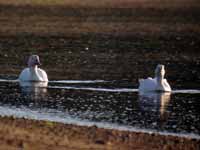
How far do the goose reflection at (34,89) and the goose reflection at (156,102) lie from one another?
8.61 ft

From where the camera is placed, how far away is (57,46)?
38.2m

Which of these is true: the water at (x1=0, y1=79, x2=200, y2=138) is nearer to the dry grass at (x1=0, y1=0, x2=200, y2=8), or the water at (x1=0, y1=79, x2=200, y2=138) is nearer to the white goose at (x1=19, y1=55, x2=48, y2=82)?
the white goose at (x1=19, y1=55, x2=48, y2=82)

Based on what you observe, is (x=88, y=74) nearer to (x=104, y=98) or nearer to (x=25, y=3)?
(x=104, y=98)

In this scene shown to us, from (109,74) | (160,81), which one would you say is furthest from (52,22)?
(160,81)

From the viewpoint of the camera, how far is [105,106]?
19391 mm

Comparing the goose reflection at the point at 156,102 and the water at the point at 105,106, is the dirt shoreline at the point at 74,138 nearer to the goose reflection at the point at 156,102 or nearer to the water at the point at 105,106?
the water at the point at 105,106

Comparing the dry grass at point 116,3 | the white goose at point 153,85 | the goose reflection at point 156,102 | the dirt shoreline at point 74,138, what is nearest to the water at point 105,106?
the goose reflection at point 156,102

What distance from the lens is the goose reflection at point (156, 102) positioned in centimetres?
1896

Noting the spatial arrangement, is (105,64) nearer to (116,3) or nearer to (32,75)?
(32,75)

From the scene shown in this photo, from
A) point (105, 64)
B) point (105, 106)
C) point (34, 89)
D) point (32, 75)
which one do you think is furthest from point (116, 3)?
point (105, 106)

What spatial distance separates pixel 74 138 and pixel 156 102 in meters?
7.30

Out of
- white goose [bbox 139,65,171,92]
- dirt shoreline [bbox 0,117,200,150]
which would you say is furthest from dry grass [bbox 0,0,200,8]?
dirt shoreline [bbox 0,117,200,150]

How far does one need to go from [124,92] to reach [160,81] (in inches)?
55.4

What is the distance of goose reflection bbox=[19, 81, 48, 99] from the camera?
21331 millimetres
